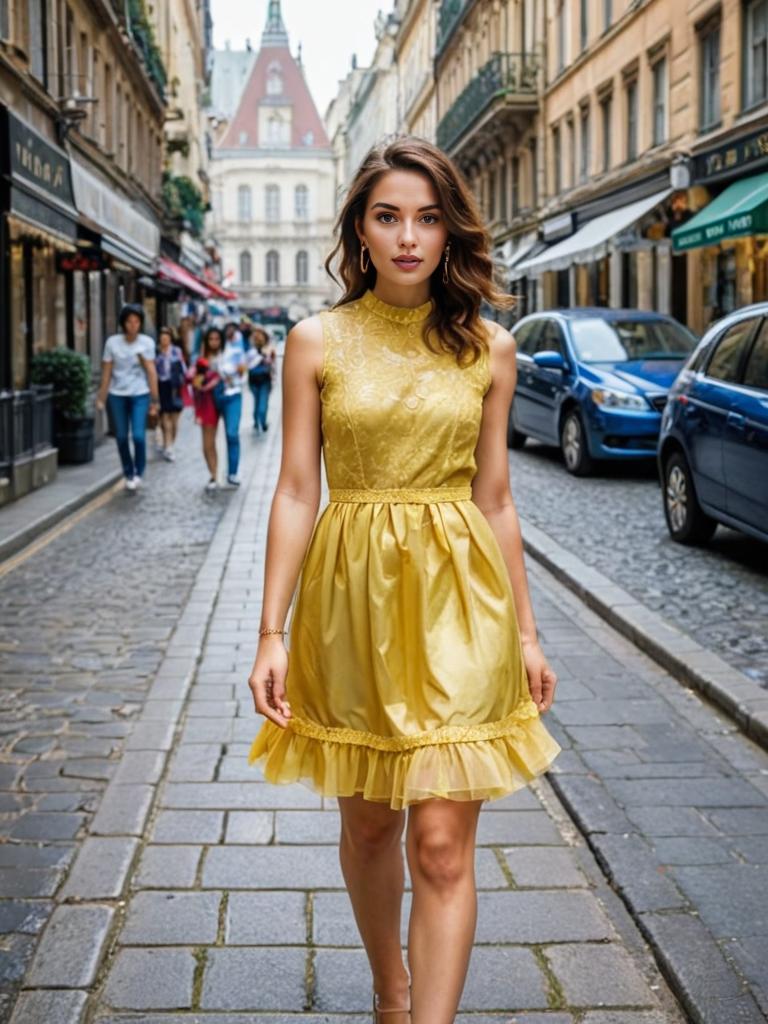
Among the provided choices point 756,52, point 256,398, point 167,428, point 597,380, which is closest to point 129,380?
point 167,428

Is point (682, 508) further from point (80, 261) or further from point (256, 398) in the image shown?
point (256, 398)

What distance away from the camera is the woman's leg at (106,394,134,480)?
14.6 metres

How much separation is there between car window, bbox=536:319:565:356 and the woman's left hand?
45.2 feet

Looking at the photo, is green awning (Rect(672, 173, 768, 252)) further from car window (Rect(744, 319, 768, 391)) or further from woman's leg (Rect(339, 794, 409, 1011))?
woman's leg (Rect(339, 794, 409, 1011))

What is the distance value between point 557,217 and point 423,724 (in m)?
32.0

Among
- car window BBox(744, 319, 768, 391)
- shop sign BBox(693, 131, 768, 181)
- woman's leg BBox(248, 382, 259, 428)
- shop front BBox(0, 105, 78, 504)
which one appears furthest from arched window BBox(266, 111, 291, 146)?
car window BBox(744, 319, 768, 391)

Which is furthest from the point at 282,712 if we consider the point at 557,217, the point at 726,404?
the point at 557,217

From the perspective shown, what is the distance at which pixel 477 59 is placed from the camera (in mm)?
46156

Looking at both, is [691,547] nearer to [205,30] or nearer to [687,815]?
[687,815]

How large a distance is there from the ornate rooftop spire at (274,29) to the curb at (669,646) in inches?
4851

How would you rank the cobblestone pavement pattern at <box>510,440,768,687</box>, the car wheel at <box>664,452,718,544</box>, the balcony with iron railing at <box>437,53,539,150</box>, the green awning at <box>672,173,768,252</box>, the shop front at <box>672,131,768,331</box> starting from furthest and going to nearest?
the balcony with iron railing at <box>437,53,539,150</box>, the shop front at <box>672,131,768,331</box>, the green awning at <box>672,173,768,252</box>, the car wheel at <box>664,452,718,544</box>, the cobblestone pavement pattern at <box>510,440,768,687</box>

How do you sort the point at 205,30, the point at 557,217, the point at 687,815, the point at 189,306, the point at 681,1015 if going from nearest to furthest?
the point at 681,1015
the point at 687,815
the point at 557,217
the point at 189,306
the point at 205,30

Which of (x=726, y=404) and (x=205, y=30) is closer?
A: (x=726, y=404)

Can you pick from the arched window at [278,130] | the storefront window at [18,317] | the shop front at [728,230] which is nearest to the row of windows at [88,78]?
the storefront window at [18,317]
